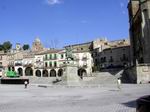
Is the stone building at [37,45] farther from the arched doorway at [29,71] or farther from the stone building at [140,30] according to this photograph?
the stone building at [140,30]

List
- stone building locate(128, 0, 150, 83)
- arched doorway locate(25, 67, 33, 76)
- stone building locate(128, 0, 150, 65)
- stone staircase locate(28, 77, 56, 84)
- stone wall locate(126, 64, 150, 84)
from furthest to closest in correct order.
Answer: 1. arched doorway locate(25, 67, 33, 76)
2. stone staircase locate(28, 77, 56, 84)
3. stone building locate(128, 0, 150, 65)
4. stone building locate(128, 0, 150, 83)
5. stone wall locate(126, 64, 150, 84)

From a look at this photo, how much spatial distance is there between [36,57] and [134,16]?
46.0m

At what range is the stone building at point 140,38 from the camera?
44.7 m

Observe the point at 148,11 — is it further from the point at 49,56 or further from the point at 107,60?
the point at 49,56

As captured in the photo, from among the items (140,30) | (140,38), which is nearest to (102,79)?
(140,38)

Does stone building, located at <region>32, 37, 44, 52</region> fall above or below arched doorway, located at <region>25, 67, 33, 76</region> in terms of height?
above

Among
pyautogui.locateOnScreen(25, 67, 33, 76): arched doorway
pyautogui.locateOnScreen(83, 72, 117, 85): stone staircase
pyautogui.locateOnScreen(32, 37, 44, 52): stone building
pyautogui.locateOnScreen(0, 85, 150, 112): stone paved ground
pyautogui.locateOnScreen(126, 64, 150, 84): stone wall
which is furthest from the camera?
pyautogui.locateOnScreen(32, 37, 44, 52): stone building

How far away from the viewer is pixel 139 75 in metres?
44.5

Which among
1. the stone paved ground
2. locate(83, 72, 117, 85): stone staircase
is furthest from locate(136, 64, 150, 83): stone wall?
the stone paved ground

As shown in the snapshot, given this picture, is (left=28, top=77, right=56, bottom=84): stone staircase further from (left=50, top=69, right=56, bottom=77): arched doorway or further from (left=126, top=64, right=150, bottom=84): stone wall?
(left=126, top=64, right=150, bottom=84): stone wall

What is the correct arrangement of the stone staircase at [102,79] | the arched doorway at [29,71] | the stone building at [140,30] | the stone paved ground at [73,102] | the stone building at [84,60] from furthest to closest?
the arched doorway at [29,71], the stone building at [84,60], the stone building at [140,30], the stone staircase at [102,79], the stone paved ground at [73,102]

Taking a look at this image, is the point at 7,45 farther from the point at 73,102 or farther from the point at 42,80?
Answer: the point at 73,102

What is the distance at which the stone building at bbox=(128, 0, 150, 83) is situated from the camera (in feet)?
147

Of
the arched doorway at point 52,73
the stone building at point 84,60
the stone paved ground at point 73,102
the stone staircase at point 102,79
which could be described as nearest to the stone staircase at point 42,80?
the stone staircase at point 102,79
